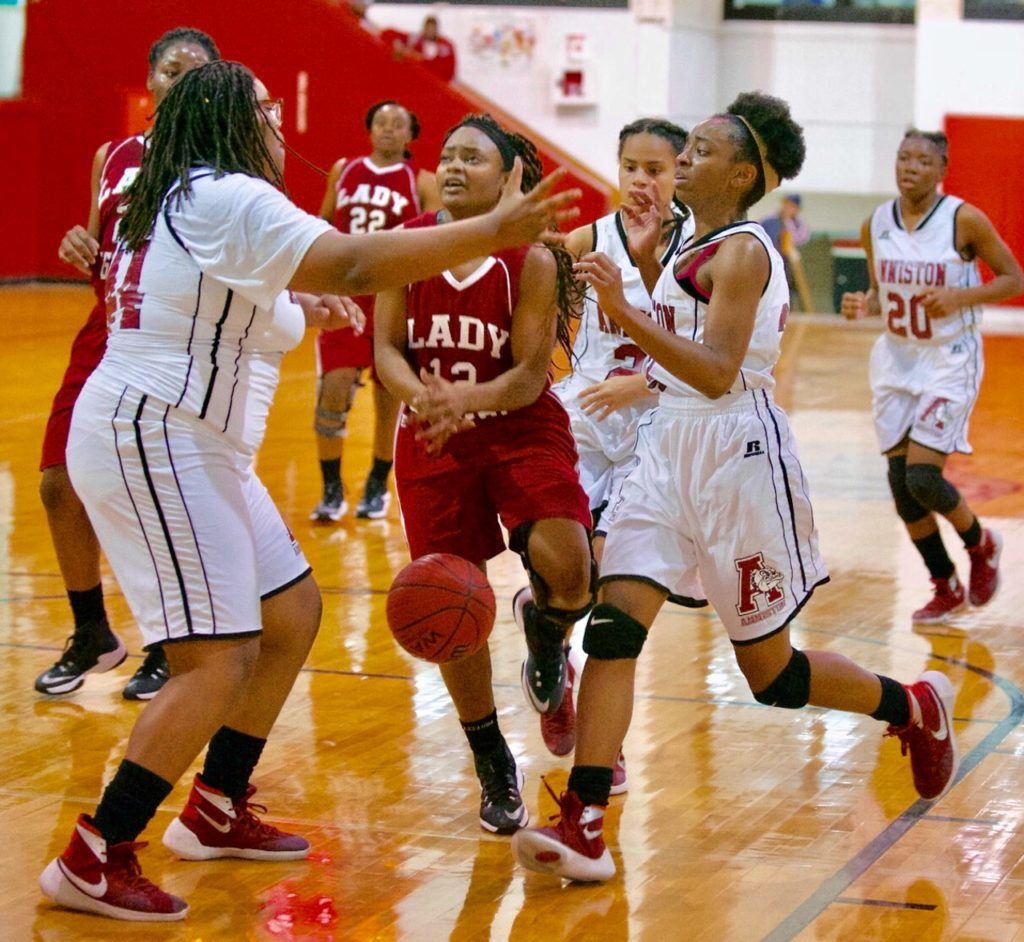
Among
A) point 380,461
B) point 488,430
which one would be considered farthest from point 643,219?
point 380,461

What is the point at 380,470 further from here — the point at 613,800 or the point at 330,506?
the point at 613,800

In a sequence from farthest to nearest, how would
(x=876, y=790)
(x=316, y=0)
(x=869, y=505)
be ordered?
(x=316, y=0)
(x=869, y=505)
(x=876, y=790)

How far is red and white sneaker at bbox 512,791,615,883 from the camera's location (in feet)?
13.9

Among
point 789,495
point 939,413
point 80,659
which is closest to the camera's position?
point 789,495

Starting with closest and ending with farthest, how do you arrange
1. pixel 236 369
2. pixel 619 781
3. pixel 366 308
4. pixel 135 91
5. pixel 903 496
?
pixel 236 369, pixel 619 781, pixel 903 496, pixel 366 308, pixel 135 91

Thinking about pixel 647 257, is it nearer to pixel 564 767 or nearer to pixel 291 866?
pixel 564 767

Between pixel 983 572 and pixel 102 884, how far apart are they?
456 centimetres

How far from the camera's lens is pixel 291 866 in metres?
4.40

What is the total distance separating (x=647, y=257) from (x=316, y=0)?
692 inches

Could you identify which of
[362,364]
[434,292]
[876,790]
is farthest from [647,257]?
[362,364]

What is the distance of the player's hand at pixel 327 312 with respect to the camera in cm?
456

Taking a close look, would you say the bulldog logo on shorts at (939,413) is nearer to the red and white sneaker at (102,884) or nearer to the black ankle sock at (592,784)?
the black ankle sock at (592,784)

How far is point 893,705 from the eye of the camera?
482cm

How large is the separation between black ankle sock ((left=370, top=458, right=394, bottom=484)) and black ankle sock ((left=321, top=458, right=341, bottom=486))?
218 mm
